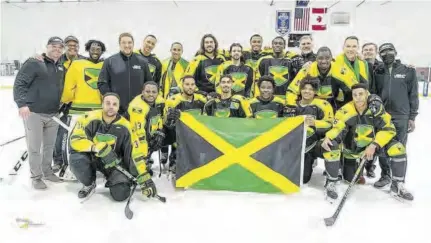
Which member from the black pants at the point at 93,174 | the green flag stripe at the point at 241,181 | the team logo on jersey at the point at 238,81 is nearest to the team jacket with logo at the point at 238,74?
the team logo on jersey at the point at 238,81

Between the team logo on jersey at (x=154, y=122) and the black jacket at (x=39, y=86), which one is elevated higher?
the black jacket at (x=39, y=86)

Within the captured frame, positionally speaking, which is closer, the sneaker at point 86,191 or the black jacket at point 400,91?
the sneaker at point 86,191

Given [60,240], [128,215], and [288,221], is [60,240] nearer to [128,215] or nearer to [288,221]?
[128,215]

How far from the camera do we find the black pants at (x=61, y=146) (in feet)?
11.6

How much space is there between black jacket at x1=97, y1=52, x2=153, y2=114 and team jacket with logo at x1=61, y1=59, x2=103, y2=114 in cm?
25

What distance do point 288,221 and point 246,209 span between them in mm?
326

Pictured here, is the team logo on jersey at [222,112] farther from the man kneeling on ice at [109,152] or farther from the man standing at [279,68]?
the man kneeling on ice at [109,152]

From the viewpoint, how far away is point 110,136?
2.79 meters

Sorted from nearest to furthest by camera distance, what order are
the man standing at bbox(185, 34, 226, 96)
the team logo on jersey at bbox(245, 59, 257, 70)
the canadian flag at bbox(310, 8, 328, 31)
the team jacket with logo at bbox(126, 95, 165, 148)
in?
1. the team jacket with logo at bbox(126, 95, 165, 148)
2. the man standing at bbox(185, 34, 226, 96)
3. the team logo on jersey at bbox(245, 59, 257, 70)
4. the canadian flag at bbox(310, 8, 328, 31)

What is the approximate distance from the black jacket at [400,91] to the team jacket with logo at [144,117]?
6.59ft

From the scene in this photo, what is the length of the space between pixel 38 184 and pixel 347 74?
9.04ft

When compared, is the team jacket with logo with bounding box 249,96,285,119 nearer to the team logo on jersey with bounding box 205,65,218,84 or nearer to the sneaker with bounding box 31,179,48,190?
the team logo on jersey with bounding box 205,65,218,84

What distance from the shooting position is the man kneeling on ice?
2.72 m

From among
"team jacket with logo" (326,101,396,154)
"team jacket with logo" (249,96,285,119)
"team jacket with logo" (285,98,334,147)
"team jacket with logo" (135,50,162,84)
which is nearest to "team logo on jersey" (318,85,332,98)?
"team jacket with logo" (285,98,334,147)
